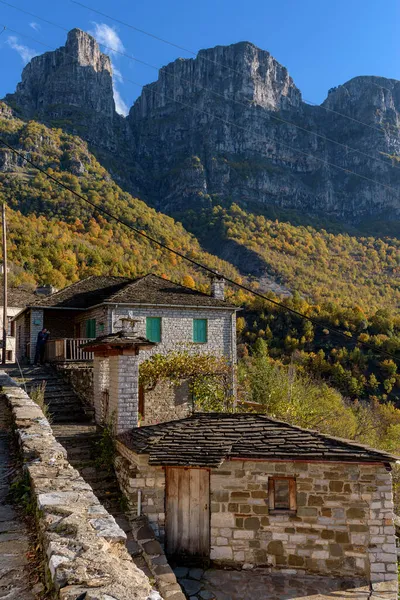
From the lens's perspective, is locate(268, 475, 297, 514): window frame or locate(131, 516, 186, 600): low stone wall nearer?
locate(131, 516, 186, 600): low stone wall

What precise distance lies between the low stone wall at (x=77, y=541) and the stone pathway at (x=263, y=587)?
495 cm

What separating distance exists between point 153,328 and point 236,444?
13.0m

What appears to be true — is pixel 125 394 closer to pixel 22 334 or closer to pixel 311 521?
pixel 311 521

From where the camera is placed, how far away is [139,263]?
69.1 m

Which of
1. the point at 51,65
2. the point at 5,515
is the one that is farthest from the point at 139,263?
the point at 51,65

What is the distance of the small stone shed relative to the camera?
8.75 metres

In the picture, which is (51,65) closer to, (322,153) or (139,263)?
(322,153)

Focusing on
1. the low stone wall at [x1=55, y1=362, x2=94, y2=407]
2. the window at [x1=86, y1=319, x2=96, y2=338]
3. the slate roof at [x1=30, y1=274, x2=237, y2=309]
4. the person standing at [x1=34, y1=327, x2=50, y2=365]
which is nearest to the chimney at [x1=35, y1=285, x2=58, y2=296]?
the slate roof at [x1=30, y1=274, x2=237, y2=309]

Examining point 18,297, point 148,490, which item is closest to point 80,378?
point 148,490

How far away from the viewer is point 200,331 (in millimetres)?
22688

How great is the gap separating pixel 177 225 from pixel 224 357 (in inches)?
2844

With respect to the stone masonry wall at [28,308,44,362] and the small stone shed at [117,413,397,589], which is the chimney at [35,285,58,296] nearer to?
the stone masonry wall at [28,308,44,362]

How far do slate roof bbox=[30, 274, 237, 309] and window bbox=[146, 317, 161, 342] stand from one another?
3.02 feet

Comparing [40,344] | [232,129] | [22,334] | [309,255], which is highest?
[232,129]
